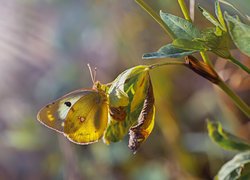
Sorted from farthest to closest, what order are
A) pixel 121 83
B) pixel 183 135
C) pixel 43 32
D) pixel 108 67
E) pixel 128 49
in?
pixel 43 32
pixel 108 67
pixel 128 49
pixel 183 135
pixel 121 83

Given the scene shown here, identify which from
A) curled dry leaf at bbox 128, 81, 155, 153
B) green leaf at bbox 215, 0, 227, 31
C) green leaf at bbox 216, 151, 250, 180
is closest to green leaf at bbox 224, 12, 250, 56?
green leaf at bbox 215, 0, 227, 31

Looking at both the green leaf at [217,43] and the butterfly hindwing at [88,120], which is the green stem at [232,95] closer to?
the green leaf at [217,43]

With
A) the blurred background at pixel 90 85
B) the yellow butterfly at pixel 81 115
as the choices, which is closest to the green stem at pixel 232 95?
the yellow butterfly at pixel 81 115

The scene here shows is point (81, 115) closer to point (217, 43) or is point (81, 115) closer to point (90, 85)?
point (217, 43)

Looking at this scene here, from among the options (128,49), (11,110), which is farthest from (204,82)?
(11,110)

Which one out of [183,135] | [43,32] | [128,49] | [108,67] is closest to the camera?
[183,135]

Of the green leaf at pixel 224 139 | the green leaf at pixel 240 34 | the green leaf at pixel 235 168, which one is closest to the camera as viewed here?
the green leaf at pixel 240 34

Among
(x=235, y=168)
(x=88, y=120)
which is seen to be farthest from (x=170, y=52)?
(x=235, y=168)

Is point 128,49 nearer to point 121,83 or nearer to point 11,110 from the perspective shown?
point 11,110
